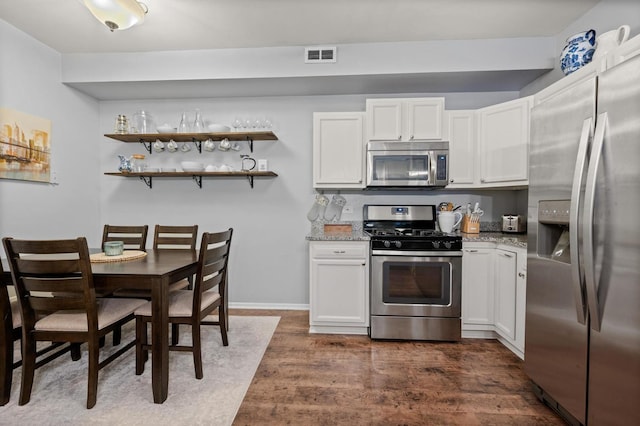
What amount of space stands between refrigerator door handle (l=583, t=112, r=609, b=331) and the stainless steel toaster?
1.74m

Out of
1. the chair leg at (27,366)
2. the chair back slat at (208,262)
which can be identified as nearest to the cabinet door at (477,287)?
the chair back slat at (208,262)

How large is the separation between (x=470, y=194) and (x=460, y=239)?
93 centimetres

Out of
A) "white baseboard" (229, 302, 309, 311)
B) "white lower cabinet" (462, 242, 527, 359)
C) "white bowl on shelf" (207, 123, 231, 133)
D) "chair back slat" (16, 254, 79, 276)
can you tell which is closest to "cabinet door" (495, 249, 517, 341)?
"white lower cabinet" (462, 242, 527, 359)

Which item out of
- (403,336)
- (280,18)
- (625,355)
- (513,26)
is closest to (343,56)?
(280,18)

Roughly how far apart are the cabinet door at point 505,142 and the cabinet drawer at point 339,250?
1324mm

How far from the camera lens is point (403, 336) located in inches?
104

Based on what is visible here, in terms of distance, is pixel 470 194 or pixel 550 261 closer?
pixel 550 261

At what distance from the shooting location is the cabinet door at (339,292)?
2.74m

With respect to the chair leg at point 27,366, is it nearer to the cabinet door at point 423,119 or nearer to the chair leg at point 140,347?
the chair leg at point 140,347

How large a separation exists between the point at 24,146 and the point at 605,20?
15.3ft

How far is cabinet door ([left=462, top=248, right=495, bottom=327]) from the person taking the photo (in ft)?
8.69

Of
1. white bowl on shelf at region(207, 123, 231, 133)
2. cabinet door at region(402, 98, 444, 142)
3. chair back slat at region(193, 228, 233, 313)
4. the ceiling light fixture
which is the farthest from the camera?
white bowl on shelf at region(207, 123, 231, 133)

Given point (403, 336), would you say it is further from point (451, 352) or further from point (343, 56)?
point (343, 56)

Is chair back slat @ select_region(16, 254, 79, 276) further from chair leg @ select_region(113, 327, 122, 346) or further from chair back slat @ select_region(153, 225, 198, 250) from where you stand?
chair back slat @ select_region(153, 225, 198, 250)
